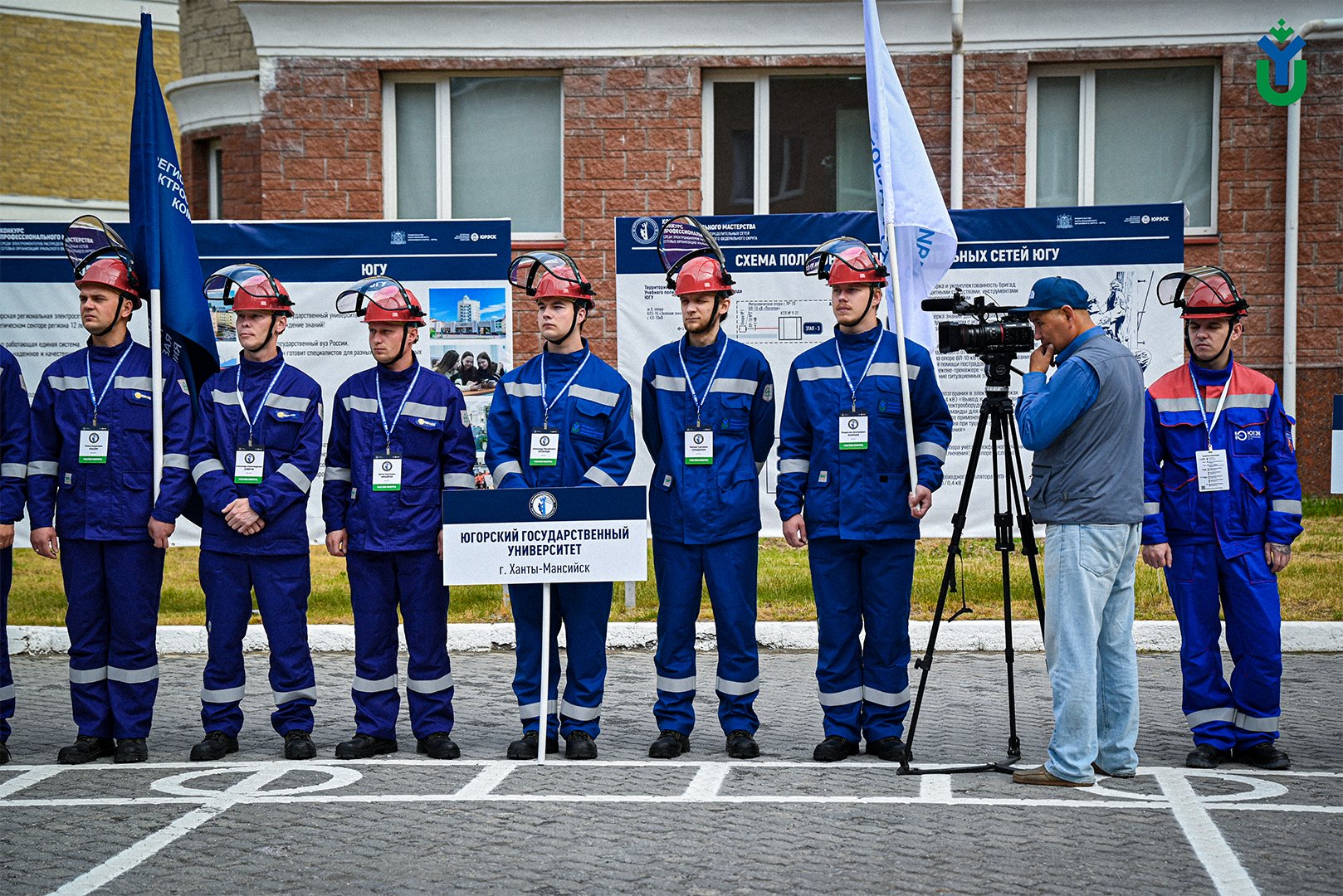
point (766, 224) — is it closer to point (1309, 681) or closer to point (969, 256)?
point (969, 256)

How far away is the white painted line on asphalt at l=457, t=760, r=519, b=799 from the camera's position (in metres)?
7.05

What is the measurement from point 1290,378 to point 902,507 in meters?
9.09

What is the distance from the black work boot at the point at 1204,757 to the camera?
7.46m

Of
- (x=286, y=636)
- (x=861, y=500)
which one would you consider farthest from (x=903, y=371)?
(x=286, y=636)

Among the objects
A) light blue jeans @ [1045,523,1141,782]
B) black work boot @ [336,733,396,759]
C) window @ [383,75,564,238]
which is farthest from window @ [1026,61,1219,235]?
black work boot @ [336,733,396,759]

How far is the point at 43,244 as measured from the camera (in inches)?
480

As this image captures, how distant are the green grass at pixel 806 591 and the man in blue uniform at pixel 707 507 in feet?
11.5

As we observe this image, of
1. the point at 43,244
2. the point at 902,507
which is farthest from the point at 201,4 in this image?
the point at 902,507

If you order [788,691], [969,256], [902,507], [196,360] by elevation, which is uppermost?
[969,256]

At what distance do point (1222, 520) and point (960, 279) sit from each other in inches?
180

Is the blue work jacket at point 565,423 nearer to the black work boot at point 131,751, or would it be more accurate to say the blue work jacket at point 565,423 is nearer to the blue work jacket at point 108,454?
the blue work jacket at point 108,454

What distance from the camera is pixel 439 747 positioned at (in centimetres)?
785

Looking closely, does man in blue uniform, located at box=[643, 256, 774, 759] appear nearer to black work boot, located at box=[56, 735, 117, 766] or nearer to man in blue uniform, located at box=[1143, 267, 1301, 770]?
man in blue uniform, located at box=[1143, 267, 1301, 770]

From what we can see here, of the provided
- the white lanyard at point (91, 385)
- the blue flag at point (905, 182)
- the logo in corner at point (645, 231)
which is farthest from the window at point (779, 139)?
the white lanyard at point (91, 385)
